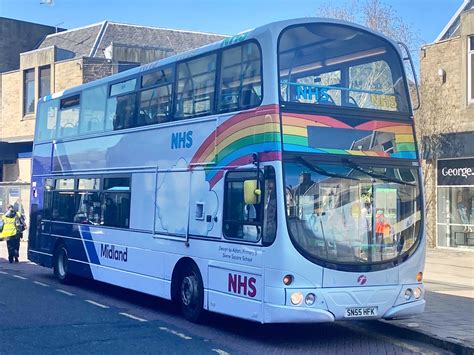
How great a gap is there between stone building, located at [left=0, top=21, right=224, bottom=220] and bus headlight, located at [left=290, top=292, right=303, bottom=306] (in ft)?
81.9

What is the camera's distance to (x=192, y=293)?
10.6 metres

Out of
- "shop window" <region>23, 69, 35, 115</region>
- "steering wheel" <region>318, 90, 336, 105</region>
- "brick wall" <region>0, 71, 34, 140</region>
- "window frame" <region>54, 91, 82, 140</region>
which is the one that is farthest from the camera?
"shop window" <region>23, 69, 35, 115</region>

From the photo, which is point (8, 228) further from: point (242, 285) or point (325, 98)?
point (325, 98)

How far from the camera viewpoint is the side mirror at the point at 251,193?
9.09 meters

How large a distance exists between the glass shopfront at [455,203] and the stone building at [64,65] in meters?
16.2

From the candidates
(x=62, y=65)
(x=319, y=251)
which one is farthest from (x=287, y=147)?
(x=62, y=65)

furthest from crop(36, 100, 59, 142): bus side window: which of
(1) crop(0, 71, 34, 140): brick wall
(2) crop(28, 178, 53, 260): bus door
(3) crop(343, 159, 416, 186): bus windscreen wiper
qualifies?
(1) crop(0, 71, 34, 140): brick wall

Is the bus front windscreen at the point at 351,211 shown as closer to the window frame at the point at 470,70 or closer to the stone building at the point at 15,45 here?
the window frame at the point at 470,70

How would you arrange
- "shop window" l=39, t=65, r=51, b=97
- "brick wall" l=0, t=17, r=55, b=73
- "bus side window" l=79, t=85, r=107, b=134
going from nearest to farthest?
"bus side window" l=79, t=85, r=107, b=134, "shop window" l=39, t=65, r=51, b=97, "brick wall" l=0, t=17, r=55, b=73

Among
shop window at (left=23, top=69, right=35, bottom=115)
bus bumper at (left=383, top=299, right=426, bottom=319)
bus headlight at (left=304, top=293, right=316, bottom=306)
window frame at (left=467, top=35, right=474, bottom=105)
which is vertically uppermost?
shop window at (left=23, top=69, right=35, bottom=115)

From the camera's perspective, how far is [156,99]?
39.5 feet

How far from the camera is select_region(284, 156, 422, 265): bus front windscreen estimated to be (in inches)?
347

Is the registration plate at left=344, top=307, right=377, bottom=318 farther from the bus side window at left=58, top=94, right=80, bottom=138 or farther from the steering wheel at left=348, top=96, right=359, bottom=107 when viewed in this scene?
the bus side window at left=58, top=94, right=80, bottom=138

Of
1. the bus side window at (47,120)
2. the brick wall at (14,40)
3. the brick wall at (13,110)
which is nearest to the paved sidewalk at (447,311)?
the bus side window at (47,120)
